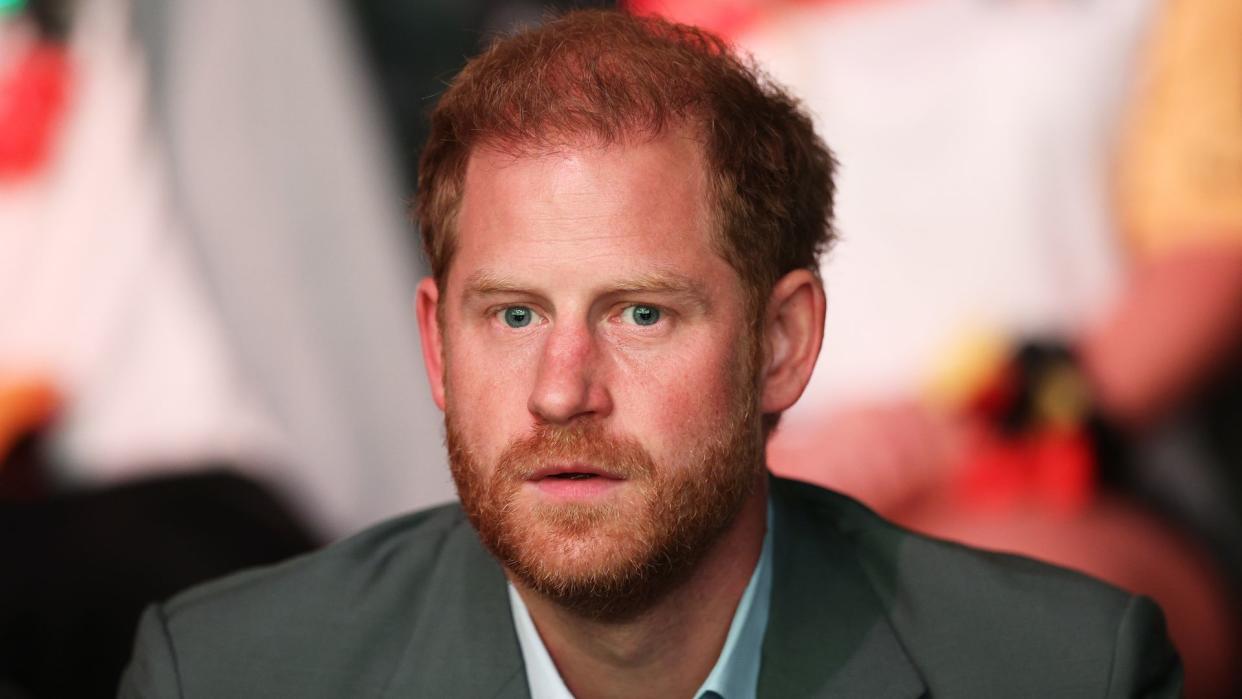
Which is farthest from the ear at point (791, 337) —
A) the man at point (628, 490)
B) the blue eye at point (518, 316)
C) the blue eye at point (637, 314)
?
the blue eye at point (518, 316)

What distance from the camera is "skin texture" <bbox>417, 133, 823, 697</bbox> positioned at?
1.75 m

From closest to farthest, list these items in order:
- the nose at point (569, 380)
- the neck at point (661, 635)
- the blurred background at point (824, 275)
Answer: the nose at point (569, 380) → the neck at point (661, 635) → the blurred background at point (824, 275)

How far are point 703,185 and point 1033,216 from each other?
189 cm

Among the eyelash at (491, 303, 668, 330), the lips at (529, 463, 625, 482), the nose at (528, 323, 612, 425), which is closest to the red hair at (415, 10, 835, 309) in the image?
the eyelash at (491, 303, 668, 330)

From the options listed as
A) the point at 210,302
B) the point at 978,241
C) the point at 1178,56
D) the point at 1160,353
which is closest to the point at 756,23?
the point at 978,241

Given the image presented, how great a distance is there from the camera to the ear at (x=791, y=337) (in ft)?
6.54

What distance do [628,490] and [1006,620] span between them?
25.8 inches

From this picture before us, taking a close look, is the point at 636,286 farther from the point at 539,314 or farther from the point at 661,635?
the point at 661,635

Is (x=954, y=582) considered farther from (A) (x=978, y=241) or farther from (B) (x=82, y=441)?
(B) (x=82, y=441)

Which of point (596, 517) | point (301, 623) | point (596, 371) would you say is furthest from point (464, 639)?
point (596, 371)

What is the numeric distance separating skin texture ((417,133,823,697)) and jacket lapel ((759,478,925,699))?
0.17m

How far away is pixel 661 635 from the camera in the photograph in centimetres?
193

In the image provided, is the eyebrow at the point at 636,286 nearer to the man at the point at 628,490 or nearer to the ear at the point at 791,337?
the man at the point at 628,490

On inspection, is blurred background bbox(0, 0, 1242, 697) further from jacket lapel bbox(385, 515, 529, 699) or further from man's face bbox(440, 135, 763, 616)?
man's face bbox(440, 135, 763, 616)
